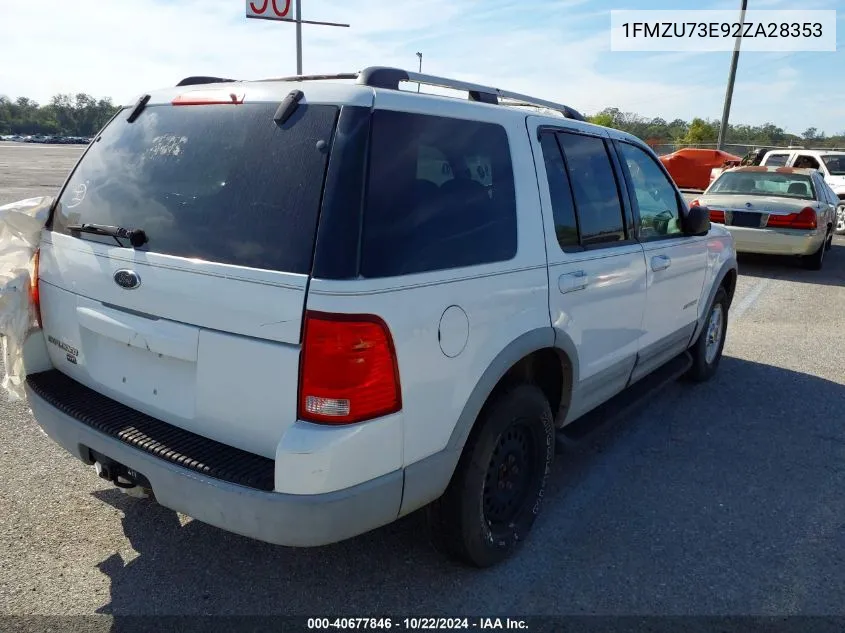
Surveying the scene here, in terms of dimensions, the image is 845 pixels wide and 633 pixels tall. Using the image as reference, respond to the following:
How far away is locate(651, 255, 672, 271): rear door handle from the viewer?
3986mm

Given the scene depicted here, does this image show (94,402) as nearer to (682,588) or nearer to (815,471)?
(682,588)

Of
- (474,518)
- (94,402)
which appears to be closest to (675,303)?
(474,518)

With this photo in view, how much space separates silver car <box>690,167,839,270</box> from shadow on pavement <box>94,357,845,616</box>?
6770 millimetres

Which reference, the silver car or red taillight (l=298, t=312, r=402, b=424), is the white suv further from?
the silver car

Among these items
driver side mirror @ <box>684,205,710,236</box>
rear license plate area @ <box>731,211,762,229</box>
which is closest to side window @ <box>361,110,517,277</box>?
driver side mirror @ <box>684,205,710,236</box>

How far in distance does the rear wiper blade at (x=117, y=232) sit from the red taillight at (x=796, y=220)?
9.90 metres

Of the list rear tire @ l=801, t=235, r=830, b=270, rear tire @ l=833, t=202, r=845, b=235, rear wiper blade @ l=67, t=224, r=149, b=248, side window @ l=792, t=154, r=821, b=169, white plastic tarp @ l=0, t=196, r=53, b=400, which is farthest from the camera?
side window @ l=792, t=154, r=821, b=169

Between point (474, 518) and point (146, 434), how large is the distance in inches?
51.1

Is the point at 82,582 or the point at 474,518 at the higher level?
the point at 474,518

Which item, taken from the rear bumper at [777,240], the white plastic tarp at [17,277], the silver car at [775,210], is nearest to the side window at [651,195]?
the white plastic tarp at [17,277]

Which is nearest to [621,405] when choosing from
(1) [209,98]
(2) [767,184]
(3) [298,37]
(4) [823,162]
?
(1) [209,98]

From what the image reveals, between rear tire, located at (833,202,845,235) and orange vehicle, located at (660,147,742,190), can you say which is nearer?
rear tire, located at (833,202,845,235)

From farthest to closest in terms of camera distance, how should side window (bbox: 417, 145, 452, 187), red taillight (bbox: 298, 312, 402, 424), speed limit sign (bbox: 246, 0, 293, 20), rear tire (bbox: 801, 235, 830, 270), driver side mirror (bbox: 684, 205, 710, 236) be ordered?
speed limit sign (bbox: 246, 0, 293, 20)
rear tire (bbox: 801, 235, 830, 270)
driver side mirror (bbox: 684, 205, 710, 236)
side window (bbox: 417, 145, 452, 187)
red taillight (bbox: 298, 312, 402, 424)

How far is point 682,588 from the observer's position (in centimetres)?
292
